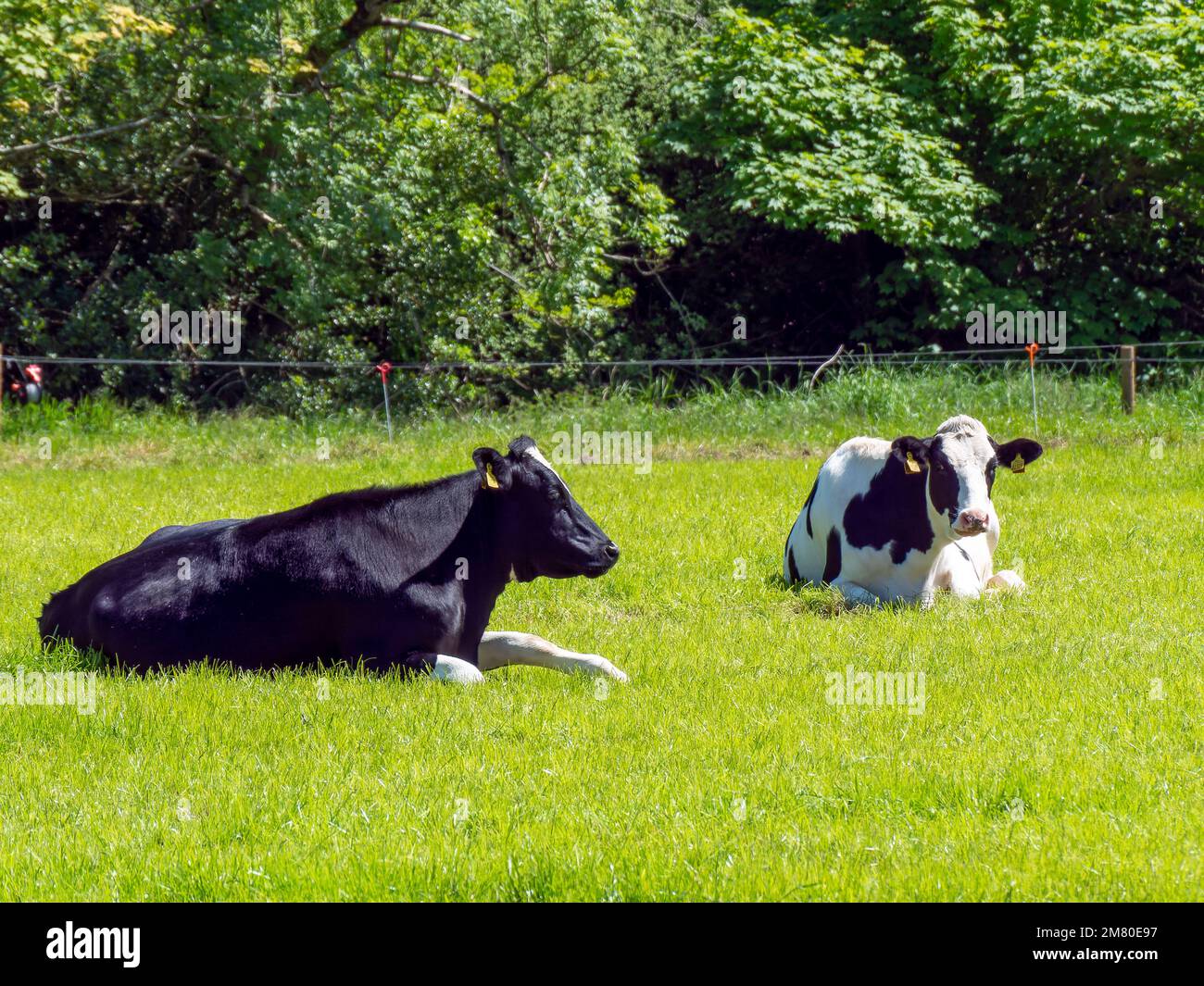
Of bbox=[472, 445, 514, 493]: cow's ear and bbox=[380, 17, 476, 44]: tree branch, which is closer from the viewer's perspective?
bbox=[472, 445, 514, 493]: cow's ear

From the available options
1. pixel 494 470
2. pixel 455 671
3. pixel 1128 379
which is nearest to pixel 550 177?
pixel 1128 379

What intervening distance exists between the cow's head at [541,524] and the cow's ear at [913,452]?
2542mm

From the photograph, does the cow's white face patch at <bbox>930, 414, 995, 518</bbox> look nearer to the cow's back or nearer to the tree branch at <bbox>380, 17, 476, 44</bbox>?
the cow's back

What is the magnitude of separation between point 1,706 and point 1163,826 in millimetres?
4862

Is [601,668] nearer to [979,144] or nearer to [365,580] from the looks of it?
[365,580]

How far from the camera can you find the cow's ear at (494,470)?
7.39 m

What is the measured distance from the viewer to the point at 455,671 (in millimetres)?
7012

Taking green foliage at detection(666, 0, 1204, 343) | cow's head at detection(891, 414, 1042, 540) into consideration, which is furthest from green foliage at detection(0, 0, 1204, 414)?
cow's head at detection(891, 414, 1042, 540)

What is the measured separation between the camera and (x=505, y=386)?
23.7 m

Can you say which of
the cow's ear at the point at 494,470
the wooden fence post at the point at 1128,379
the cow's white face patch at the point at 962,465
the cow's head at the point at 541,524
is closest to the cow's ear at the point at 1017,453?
the cow's white face patch at the point at 962,465

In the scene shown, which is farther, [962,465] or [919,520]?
[919,520]

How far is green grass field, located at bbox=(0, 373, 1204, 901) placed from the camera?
14.8 feet

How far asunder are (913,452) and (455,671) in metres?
3.58

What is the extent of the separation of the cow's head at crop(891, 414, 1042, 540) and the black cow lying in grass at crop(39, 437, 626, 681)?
8.35 feet
